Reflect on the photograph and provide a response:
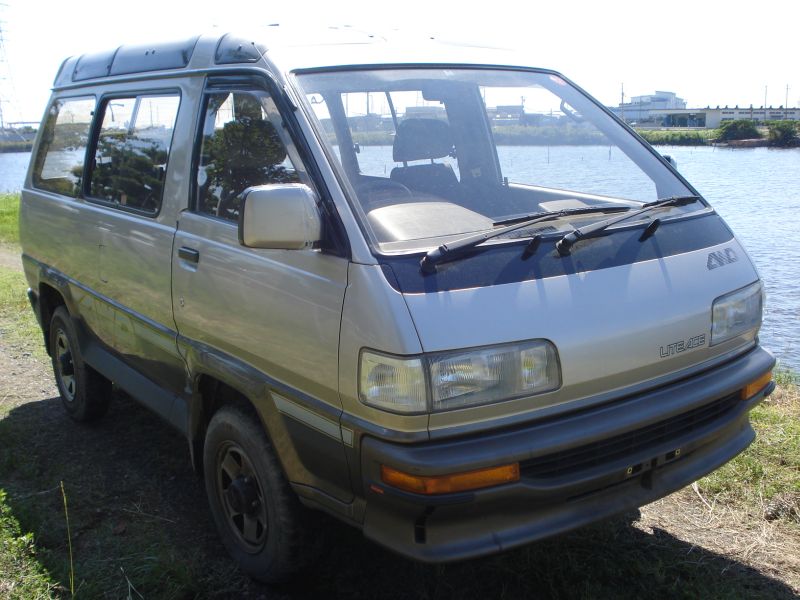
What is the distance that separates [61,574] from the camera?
354 centimetres

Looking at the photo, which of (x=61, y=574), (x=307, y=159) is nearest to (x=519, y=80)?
(x=307, y=159)

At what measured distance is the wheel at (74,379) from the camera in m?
5.29

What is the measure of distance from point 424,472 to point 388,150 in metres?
1.64

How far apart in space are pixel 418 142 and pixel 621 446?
62.9 inches

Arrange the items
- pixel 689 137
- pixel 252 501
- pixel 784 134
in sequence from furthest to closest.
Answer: pixel 784 134 → pixel 689 137 → pixel 252 501

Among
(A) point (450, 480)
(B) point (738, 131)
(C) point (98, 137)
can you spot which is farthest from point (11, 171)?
(B) point (738, 131)

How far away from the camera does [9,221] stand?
16.7 meters

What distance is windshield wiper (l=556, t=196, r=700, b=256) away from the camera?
286cm

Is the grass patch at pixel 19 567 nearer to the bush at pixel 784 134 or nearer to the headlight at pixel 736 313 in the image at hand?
the headlight at pixel 736 313

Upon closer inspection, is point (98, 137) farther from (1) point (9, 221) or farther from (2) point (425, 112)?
(1) point (9, 221)

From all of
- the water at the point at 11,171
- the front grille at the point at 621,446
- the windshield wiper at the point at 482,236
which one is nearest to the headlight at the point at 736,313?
the front grille at the point at 621,446

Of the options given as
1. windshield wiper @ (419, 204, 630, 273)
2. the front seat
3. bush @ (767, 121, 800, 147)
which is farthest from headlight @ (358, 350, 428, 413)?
bush @ (767, 121, 800, 147)

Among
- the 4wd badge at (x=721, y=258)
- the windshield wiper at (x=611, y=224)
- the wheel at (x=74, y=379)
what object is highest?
the windshield wiper at (x=611, y=224)

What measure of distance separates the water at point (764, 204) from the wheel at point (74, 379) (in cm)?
209
